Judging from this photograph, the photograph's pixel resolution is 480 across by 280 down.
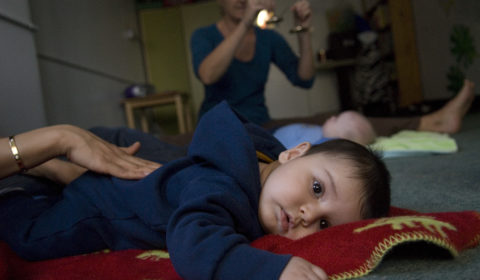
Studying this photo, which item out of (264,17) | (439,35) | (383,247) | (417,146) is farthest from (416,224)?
(439,35)

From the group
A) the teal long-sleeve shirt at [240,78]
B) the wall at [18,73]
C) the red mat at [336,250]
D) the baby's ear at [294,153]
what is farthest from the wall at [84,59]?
the baby's ear at [294,153]

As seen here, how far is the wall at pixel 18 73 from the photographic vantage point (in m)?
1.44

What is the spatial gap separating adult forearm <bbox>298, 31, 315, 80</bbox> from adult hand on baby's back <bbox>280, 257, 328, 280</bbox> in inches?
57.6

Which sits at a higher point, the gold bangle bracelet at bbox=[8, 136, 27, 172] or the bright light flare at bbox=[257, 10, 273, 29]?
the bright light flare at bbox=[257, 10, 273, 29]

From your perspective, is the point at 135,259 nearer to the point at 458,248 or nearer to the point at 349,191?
the point at 349,191

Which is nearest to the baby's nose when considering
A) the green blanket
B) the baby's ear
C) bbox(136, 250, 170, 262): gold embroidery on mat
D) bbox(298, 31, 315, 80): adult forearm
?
the baby's ear

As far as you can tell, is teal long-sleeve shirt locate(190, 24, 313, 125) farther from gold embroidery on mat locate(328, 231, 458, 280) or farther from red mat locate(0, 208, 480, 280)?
gold embroidery on mat locate(328, 231, 458, 280)

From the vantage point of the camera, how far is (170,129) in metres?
4.58

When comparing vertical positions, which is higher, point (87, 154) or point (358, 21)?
point (358, 21)

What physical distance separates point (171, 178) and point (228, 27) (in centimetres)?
132

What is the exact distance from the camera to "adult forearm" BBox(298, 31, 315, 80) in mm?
1806

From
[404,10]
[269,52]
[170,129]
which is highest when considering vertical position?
[404,10]

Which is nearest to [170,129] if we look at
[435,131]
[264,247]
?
[435,131]

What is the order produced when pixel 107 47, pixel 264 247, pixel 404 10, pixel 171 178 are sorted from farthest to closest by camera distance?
pixel 404 10, pixel 107 47, pixel 171 178, pixel 264 247
